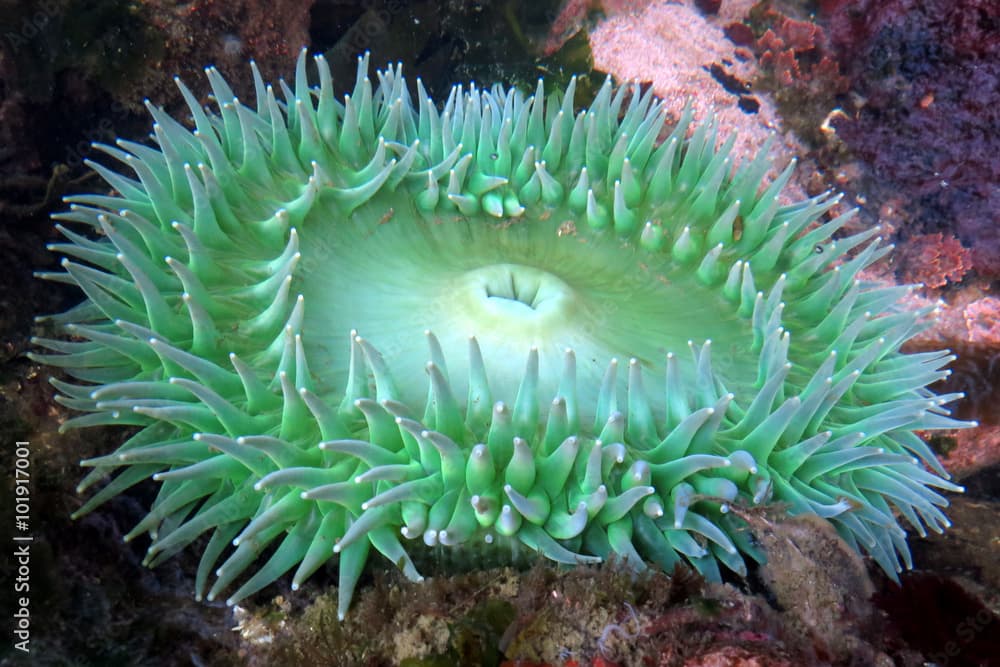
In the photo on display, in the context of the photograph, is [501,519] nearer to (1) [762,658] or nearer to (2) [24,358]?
(1) [762,658]

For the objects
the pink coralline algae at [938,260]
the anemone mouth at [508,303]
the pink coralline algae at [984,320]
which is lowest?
the anemone mouth at [508,303]

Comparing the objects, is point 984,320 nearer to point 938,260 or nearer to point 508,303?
point 938,260

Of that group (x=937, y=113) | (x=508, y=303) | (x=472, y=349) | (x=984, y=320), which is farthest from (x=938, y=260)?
(x=472, y=349)

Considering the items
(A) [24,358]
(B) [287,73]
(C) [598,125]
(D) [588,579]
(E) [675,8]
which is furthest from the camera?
(E) [675,8]

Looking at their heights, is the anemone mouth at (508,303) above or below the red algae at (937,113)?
below

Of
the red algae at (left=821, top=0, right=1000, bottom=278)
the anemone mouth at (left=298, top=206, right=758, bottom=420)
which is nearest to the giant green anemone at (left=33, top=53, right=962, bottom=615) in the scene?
the anemone mouth at (left=298, top=206, right=758, bottom=420)

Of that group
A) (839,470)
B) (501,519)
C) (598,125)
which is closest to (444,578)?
(501,519)

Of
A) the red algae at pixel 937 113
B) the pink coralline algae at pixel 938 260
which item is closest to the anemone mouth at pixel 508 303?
the pink coralline algae at pixel 938 260

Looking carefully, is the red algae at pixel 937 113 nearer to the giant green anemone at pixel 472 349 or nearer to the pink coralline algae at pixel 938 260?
the pink coralline algae at pixel 938 260
